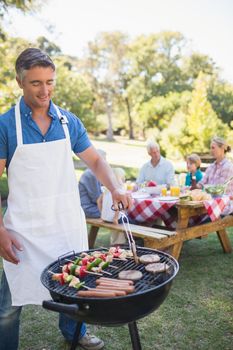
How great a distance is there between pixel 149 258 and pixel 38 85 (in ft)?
3.65

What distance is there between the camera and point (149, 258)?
1.95 m

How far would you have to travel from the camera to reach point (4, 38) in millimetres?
9258

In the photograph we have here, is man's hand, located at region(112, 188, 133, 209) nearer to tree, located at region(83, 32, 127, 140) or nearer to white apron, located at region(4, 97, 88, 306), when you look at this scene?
white apron, located at region(4, 97, 88, 306)

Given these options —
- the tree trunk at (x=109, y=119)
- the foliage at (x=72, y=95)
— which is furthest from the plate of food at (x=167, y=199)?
the tree trunk at (x=109, y=119)

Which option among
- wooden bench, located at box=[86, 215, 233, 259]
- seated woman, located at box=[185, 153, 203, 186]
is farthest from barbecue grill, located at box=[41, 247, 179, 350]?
seated woman, located at box=[185, 153, 203, 186]

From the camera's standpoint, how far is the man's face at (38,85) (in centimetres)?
187

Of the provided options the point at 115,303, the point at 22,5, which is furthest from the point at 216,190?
Result: the point at 22,5

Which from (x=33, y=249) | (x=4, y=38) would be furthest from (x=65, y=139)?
(x=4, y=38)

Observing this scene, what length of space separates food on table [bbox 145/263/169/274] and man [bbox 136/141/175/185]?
160 inches

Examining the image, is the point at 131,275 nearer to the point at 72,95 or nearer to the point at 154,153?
the point at 154,153

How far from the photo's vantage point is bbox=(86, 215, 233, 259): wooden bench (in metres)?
4.02

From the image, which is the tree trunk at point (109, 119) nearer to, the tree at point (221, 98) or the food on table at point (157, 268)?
the tree at point (221, 98)

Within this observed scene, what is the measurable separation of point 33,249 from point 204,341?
Answer: 1576 mm

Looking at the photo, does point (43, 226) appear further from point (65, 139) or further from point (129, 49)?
point (129, 49)
